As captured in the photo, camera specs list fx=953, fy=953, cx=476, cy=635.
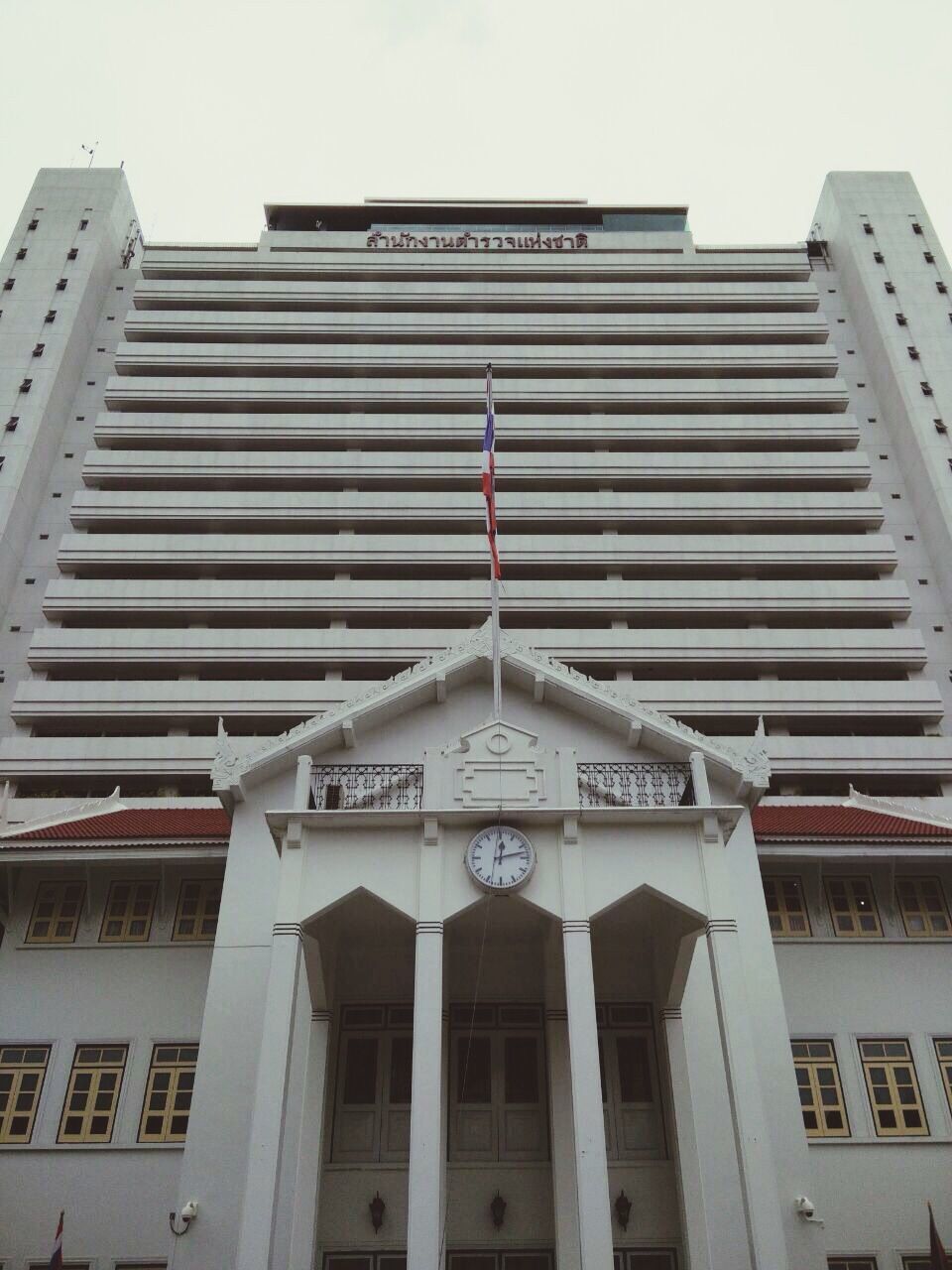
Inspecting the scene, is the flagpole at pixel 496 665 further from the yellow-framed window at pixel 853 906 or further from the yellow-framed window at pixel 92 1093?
the yellow-framed window at pixel 92 1093

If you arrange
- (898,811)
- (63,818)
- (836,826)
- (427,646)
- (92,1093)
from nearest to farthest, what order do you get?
(92,1093) < (836,826) < (63,818) < (898,811) < (427,646)

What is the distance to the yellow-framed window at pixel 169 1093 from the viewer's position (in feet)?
64.7

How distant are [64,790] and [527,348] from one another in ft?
102

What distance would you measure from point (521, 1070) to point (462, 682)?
8253 mm

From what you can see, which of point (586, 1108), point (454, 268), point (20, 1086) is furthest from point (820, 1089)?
point (454, 268)

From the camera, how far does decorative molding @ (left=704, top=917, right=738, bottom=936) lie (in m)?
16.3

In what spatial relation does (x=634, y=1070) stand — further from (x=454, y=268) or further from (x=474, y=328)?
(x=454, y=268)

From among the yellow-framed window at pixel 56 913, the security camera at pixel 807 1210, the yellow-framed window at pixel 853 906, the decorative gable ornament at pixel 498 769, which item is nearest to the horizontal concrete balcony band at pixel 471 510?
the yellow-framed window at pixel 56 913

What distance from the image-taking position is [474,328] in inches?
2002

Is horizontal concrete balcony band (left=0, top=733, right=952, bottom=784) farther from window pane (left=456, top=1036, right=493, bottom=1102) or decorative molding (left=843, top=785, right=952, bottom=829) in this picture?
window pane (left=456, top=1036, right=493, bottom=1102)

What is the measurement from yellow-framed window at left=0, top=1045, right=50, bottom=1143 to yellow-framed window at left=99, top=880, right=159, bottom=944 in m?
2.63

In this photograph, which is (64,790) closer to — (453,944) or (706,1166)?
(453,944)

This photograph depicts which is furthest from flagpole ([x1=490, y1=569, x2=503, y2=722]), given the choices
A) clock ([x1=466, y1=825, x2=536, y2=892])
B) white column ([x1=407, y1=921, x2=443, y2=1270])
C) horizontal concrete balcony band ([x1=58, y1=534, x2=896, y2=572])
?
horizontal concrete balcony band ([x1=58, y1=534, x2=896, y2=572])

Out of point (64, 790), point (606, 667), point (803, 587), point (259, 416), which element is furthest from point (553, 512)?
point (64, 790)
